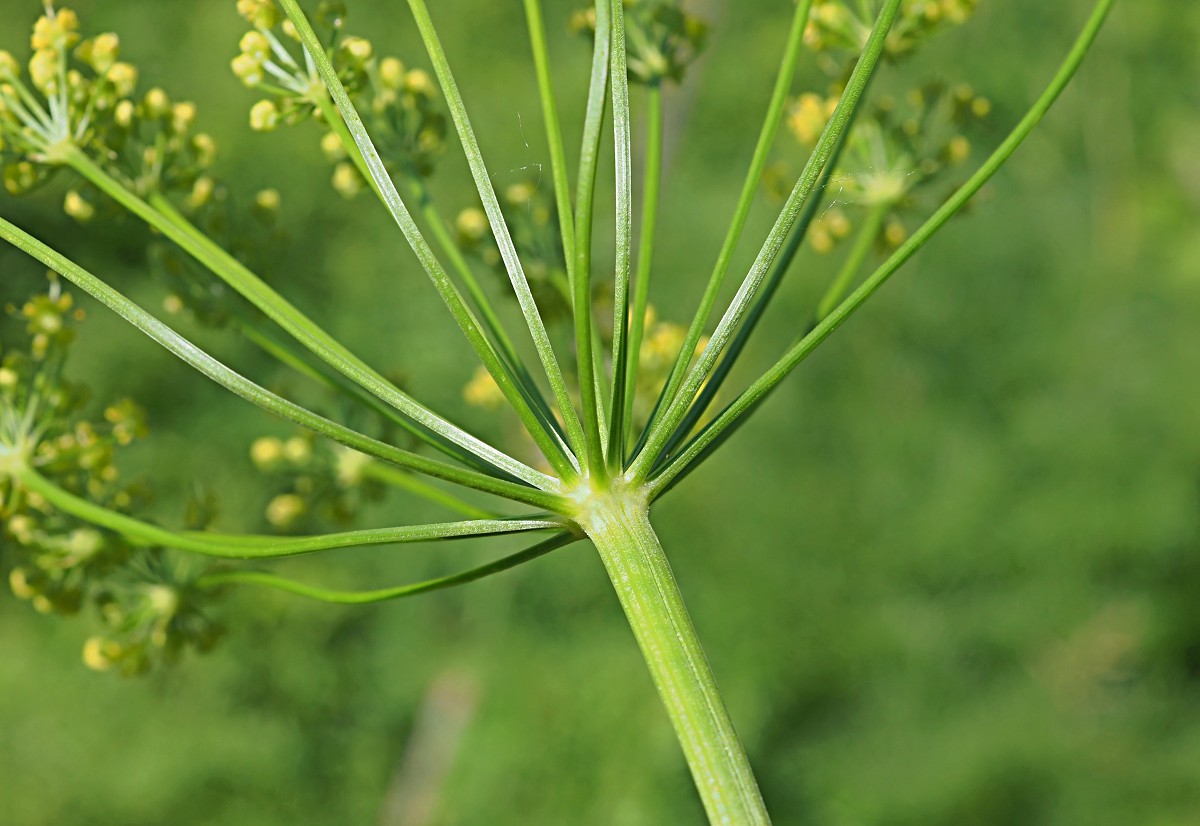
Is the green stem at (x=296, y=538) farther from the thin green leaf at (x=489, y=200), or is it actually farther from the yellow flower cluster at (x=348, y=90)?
the yellow flower cluster at (x=348, y=90)

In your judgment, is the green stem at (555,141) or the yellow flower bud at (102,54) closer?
the green stem at (555,141)

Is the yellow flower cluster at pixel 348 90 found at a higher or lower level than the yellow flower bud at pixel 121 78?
lower

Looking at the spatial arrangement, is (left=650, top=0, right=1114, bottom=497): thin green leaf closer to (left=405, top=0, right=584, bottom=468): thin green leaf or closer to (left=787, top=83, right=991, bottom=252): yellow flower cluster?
(left=405, top=0, right=584, bottom=468): thin green leaf

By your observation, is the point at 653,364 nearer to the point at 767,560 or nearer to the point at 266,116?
the point at 266,116

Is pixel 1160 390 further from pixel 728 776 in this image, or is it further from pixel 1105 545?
pixel 728 776

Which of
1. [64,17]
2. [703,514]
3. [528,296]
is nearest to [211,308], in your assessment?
[64,17]

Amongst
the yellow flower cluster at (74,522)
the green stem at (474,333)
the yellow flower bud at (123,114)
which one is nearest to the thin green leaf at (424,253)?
the green stem at (474,333)

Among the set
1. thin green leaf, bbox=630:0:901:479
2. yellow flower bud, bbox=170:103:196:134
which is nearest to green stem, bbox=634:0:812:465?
thin green leaf, bbox=630:0:901:479
